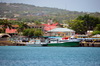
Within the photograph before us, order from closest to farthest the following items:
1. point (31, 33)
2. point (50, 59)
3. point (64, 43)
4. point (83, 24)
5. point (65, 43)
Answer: point (50, 59)
point (65, 43)
point (64, 43)
point (31, 33)
point (83, 24)

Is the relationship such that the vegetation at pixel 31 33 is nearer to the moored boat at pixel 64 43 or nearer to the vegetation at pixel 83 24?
the vegetation at pixel 83 24

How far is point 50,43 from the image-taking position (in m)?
119

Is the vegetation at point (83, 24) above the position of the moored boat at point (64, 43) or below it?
above

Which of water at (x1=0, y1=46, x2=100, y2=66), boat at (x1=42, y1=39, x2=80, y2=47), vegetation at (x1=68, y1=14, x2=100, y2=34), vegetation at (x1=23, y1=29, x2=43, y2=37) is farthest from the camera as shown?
vegetation at (x1=68, y1=14, x2=100, y2=34)

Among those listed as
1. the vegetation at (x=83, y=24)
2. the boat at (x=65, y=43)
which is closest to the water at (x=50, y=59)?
the boat at (x=65, y=43)

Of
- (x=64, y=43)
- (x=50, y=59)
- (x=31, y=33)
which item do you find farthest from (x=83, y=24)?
(x=50, y=59)

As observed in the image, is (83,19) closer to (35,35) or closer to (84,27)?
(84,27)

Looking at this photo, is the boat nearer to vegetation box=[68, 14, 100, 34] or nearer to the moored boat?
the moored boat

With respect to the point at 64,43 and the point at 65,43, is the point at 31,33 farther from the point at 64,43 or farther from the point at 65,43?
the point at 65,43

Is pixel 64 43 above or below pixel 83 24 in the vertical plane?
below

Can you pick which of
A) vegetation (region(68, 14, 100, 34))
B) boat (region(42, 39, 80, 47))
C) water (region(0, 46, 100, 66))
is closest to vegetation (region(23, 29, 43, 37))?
vegetation (region(68, 14, 100, 34))

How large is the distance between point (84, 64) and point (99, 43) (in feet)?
190

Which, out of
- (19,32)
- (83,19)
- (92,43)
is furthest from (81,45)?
(83,19)

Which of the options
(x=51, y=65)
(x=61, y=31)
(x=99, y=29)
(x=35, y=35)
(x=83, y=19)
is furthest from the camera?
(x=83, y=19)
